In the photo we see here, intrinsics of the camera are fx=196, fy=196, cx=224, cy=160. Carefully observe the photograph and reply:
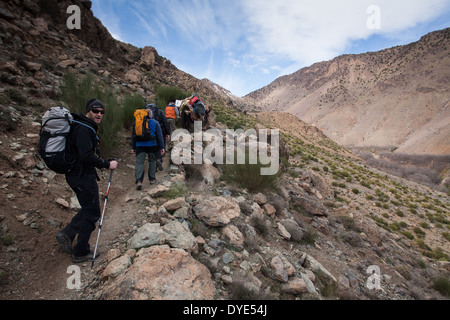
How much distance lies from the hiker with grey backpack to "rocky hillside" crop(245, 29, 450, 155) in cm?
5356

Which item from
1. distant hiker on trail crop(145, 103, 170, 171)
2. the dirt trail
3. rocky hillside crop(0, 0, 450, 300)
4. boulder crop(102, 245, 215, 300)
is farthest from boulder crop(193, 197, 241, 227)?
distant hiker on trail crop(145, 103, 170, 171)

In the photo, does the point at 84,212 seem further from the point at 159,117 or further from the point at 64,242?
the point at 159,117

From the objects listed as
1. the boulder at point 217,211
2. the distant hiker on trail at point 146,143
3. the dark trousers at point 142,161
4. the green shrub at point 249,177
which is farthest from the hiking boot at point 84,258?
the green shrub at point 249,177

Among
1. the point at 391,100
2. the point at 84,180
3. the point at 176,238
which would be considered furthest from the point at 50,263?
the point at 391,100

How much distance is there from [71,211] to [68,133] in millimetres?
1649

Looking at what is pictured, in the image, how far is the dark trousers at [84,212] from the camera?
7.66 ft

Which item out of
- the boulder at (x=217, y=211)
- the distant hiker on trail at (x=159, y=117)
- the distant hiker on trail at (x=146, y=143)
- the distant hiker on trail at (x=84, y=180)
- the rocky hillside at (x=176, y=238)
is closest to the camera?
the rocky hillside at (x=176, y=238)

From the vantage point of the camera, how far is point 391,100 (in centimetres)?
6381

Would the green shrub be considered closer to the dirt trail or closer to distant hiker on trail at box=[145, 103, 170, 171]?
distant hiker on trail at box=[145, 103, 170, 171]

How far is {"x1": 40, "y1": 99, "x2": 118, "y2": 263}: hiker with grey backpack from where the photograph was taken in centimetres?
209

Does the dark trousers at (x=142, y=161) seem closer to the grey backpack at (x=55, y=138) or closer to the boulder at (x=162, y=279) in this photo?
the grey backpack at (x=55, y=138)

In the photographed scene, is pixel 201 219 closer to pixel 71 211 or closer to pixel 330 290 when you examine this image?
pixel 71 211
